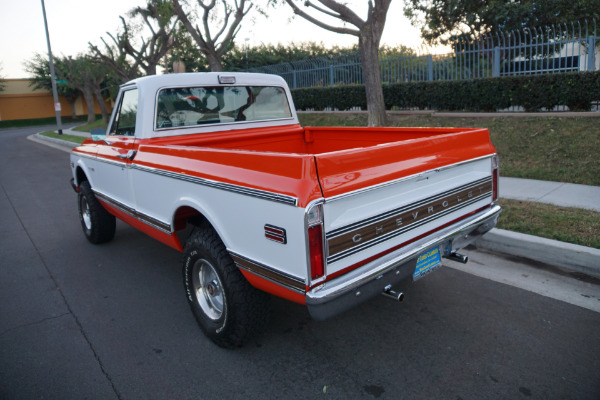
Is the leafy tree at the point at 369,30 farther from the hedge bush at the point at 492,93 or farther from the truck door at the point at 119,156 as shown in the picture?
the truck door at the point at 119,156

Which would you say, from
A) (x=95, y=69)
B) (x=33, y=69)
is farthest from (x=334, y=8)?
(x=33, y=69)

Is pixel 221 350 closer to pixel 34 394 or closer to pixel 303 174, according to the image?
pixel 34 394

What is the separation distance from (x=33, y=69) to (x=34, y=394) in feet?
175

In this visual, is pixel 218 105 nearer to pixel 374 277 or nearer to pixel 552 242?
pixel 374 277

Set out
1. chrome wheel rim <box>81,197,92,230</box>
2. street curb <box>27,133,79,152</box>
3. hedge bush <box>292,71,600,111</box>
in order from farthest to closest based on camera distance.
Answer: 1. street curb <box>27,133,79,152</box>
2. hedge bush <box>292,71,600,111</box>
3. chrome wheel rim <box>81,197,92,230</box>

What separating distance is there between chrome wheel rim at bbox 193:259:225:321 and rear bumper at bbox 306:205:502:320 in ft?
3.60

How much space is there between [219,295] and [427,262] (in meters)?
1.52

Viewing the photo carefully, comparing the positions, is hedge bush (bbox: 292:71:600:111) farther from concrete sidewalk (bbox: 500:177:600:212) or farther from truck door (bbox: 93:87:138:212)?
truck door (bbox: 93:87:138:212)

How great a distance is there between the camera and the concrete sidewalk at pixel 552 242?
4176 mm

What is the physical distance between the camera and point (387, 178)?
2748 millimetres

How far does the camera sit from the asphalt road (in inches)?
108

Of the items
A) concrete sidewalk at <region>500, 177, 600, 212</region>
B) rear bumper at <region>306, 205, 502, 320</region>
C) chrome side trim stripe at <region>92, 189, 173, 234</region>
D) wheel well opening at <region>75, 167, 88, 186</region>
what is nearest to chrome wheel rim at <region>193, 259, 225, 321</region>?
chrome side trim stripe at <region>92, 189, 173, 234</region>

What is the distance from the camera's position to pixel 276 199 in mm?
2477

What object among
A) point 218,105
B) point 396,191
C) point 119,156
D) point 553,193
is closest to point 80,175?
point 119,156
